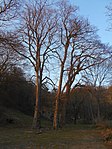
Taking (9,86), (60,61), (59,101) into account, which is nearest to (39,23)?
(60,61)

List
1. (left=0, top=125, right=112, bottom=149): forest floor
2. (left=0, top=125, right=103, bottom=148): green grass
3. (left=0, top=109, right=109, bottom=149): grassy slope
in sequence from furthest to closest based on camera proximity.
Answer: (left=0, top=125, right=103, bottom=148): green grass < (left=0, top=109, right=109, bottom=149): grassy slope < (left=0, top=125, right=112, bottom=149): forest floor

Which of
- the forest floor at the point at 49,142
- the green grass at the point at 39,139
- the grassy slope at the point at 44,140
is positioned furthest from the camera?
the green grass at the point at 39,139

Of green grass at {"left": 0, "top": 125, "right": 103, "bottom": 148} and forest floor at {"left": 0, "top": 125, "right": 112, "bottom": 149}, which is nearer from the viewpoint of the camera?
forest floor at {"left": 0, "top": 125, "right": 112, "bottom": 149}

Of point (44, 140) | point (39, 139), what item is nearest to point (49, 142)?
point (44, 140)

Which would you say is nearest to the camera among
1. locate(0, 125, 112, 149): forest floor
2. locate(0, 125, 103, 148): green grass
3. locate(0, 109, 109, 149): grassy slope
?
locate(0, 125, 112, 149): forest floor

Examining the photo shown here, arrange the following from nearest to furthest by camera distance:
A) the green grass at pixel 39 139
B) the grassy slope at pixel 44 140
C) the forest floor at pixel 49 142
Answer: the forest floor at pixel 49 142, the grassy slope at pixel 44 140, the green grass at pixel 39 139

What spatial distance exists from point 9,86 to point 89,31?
22.3 meters

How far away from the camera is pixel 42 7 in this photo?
3812 cm

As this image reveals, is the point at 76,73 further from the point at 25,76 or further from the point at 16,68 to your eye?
the point at 25,76

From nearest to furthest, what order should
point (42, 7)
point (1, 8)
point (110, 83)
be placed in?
point (1, 8) → point (42, 7) → point (110, 83)

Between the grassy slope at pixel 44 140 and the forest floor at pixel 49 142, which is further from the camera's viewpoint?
the grassy slope at pixel 44 140

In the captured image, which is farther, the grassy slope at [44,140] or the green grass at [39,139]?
the green grass at [39,139]

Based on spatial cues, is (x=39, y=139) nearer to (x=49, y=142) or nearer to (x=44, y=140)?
(x=44, y=140)

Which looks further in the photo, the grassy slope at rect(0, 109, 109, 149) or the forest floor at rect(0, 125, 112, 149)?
the grassy slope at rect(0, 109, 109, 149)
